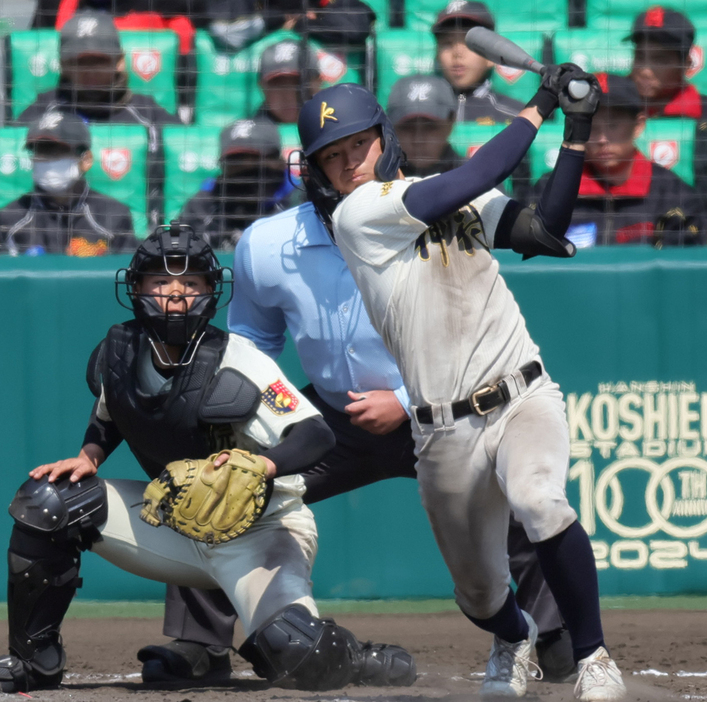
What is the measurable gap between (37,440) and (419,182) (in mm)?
2379

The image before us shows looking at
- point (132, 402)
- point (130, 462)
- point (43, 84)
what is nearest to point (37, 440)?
point (130, 462)

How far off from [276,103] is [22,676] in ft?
10.2

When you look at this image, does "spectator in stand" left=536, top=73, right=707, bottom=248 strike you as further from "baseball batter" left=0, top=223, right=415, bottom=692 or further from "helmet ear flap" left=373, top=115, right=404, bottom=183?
"baseball batter" left=0, top=223, right=415, bottom=692

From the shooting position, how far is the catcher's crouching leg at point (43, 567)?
3143mm

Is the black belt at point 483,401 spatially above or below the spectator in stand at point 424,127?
below

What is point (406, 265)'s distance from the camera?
9.29ft

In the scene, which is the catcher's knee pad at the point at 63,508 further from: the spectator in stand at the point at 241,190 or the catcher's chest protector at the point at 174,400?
the spectator in stand at the point at 241,190

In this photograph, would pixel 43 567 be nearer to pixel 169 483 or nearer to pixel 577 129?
pixel 169 483

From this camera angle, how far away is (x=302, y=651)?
2994mm

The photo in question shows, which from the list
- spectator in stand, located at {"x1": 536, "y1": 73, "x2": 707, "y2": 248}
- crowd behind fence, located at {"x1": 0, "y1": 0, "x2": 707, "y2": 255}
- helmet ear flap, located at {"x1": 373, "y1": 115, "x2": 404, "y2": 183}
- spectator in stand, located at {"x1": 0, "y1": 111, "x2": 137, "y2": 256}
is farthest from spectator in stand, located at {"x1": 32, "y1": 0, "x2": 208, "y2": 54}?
helmet ear flap, located at {"x1": 373, "y1": 115, "x2": 404, "y2": 183}

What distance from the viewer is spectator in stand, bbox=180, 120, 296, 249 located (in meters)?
5.06

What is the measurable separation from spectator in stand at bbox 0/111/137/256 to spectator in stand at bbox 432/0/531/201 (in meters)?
1.66

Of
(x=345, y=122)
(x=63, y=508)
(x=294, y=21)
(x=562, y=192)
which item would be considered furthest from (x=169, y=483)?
(x=294, y=21)

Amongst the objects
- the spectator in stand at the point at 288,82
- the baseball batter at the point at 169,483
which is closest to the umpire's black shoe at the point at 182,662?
the baseball batter at the point at 169,483
